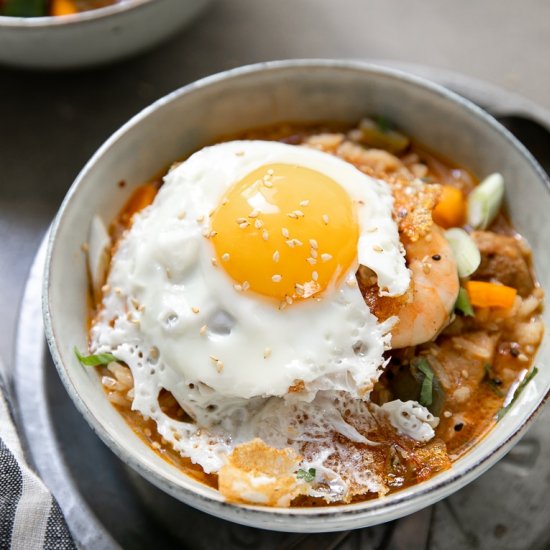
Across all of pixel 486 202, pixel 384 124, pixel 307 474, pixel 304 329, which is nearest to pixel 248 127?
pixel 384 124

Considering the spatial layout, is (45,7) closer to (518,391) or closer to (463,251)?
A: (463,251)

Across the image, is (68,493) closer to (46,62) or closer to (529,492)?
(529,492)

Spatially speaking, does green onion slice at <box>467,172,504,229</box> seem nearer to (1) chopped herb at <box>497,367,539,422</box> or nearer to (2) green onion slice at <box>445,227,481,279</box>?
(2) green onion slice at <box>445,227,481,279</box>

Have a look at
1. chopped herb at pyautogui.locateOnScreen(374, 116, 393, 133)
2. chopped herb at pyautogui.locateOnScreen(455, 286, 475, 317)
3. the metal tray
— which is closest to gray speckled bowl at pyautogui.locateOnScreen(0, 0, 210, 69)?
chopped herb at pyautogui.locateOnScreen(374, 116, 393, 133)

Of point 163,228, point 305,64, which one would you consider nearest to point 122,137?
point 163,228

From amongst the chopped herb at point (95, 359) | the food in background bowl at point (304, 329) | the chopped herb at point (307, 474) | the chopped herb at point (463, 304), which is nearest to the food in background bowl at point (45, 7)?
the food in background bowl at point (304, 329)

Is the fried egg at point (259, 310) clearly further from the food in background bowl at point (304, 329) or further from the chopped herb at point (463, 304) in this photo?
the chopped herb at point (463, 304)
